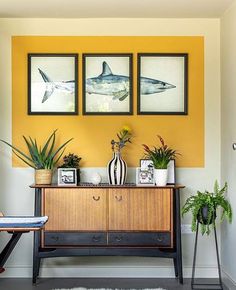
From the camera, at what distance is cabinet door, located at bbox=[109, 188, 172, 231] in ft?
14.5

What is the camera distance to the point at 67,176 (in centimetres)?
457

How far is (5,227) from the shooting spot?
3547mm

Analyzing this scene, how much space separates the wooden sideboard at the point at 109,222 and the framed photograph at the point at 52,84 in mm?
833

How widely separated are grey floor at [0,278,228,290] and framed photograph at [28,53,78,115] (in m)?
1.58

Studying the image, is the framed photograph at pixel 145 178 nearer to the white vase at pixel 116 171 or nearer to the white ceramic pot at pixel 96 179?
the white vase at pixel 116 171

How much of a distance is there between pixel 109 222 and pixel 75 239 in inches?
13.1

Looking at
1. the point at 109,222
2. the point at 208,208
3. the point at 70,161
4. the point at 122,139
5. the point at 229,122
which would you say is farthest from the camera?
the point at 122,139

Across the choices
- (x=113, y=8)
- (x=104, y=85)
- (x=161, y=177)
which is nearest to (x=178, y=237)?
(x=161, y=177)

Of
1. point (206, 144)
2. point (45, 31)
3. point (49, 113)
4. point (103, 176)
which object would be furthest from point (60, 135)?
point (206, 144)

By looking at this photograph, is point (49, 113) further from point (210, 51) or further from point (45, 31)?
point (210, 51)

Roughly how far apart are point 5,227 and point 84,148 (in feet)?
4.86

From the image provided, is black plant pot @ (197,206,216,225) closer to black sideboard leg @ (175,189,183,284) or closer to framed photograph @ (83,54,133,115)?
black sideboard leg @ (175,189,183,284)

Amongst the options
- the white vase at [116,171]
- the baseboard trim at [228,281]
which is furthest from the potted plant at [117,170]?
the baseboard trim at [228,281]

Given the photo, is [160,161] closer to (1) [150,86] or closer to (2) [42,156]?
(1) [150,86]
